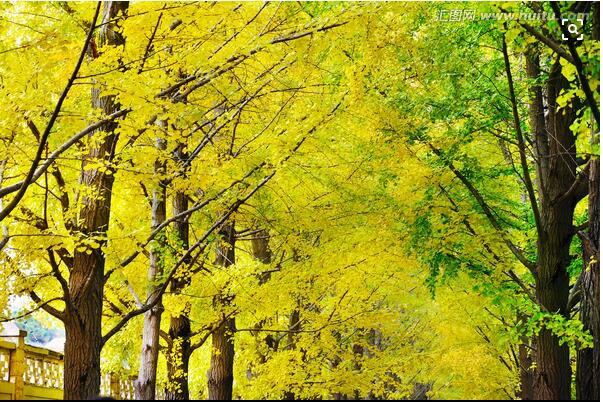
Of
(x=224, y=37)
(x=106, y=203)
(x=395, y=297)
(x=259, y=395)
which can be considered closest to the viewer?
(x=106, y=203)

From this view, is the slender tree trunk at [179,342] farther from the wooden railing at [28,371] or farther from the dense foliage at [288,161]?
the wooden railing at [28,371]

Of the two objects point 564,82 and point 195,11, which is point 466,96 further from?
point 195,11

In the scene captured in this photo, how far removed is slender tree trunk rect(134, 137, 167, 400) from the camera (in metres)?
9.65

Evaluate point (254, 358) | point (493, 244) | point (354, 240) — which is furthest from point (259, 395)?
point (493, 244)

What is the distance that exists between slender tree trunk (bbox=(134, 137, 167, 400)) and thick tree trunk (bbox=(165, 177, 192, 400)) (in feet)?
3.07

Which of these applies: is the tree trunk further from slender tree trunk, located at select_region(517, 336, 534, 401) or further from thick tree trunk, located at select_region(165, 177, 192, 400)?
slender tree trunk, located at select_region(517, 336, 534, 401)

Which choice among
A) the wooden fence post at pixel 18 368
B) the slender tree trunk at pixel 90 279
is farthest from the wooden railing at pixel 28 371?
the slender tree trunk at pixel 90 279

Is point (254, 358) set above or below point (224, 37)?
below

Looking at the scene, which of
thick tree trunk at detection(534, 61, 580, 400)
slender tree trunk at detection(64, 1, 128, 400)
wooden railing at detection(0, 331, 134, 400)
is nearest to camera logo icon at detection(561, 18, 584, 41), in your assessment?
thick tree trunk at detection(534, 61, 580, 400)

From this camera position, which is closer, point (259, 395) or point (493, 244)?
point (493, 244)

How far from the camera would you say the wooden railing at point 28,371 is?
11.9 meters

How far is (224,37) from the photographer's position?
30.2 ft

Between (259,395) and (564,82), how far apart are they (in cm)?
814

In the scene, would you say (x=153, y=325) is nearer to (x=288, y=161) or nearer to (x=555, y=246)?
(x=288, y=161)
